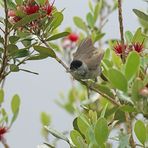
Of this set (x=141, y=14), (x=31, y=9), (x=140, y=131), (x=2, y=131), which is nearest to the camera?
(x=140, y=131)

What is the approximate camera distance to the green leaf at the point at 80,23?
320 cm

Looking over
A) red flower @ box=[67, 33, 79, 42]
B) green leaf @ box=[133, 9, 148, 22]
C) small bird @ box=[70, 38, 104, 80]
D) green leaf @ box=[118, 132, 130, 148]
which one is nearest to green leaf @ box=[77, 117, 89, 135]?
green leaf @ box=[118, 132, 130, 148]

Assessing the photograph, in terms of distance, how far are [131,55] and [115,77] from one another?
68mm

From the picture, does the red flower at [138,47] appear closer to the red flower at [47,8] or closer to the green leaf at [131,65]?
the red flower at [47,8]

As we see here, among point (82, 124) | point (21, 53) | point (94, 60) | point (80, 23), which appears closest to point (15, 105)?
point (21, 53)

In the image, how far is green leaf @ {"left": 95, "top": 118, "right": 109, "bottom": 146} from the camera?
4.89ft

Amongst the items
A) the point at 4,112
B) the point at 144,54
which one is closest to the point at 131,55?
the point at 144,54

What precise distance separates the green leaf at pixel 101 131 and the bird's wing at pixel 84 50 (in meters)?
0.52

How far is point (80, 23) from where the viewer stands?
127 inches

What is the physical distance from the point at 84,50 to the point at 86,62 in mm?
75

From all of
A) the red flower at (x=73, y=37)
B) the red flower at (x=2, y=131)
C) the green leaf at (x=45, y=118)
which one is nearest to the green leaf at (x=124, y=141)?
the red flower at (x=2, y=131)

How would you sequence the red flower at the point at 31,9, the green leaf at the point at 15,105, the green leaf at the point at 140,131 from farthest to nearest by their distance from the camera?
the green leaf at the point at 15,105 → the red flower at the point at 31,9 → the green leaf at the point at 140,131

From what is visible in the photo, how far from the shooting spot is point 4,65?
1.84 m

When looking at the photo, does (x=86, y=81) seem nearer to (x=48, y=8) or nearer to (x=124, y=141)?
(x=48, y=8)
